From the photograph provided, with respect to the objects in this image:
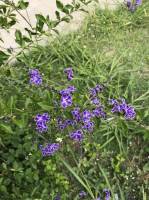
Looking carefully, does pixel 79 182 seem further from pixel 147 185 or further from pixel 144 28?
pixel 144 28

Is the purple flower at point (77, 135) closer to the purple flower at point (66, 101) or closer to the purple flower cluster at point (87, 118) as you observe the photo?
the purple flower cluster at point (87, 118)

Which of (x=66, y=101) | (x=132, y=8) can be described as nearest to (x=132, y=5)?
(x=132, y=8)

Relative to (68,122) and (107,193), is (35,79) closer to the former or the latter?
(68,122)

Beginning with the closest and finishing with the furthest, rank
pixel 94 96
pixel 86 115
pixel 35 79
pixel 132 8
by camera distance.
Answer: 1. pixel 86 115
2. pixel 35 79
3. pixel 94 96
4. pixel 132 8

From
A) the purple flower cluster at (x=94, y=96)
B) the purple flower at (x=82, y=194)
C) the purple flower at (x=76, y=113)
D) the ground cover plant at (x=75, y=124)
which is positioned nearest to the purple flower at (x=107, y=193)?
the ground cover plant at (x=75, y=124)

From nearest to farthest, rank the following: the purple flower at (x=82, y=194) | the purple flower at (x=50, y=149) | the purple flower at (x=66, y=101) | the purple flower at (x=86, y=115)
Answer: the purple flower at (x=66, y=101) → the purple flower at (x=86, y=115) → the purple flower at (x=50, y=149) → the purple flower at (x=82, y=194)

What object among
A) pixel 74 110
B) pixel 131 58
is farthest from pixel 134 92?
pixel 74 110

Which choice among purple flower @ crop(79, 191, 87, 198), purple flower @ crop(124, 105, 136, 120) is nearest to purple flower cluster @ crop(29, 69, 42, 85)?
purple flower @ crop(124, 105, 136, 120)

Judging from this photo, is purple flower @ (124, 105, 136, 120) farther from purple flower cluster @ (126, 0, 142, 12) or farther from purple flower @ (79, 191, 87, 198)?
purple flower cluster @ (126, 0, 142, 12)
